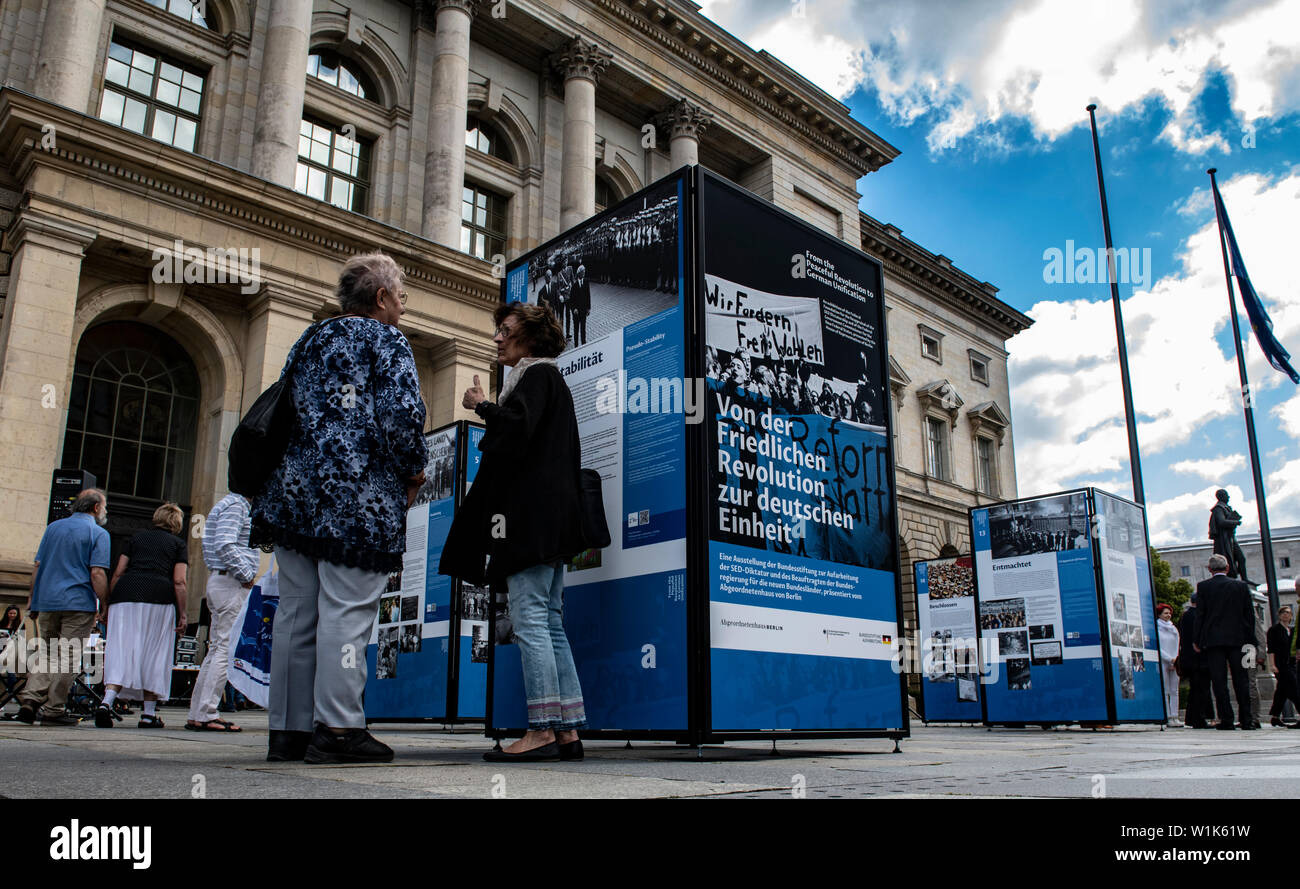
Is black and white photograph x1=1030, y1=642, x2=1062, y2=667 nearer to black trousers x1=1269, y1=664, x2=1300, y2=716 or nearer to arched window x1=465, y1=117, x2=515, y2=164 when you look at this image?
black trousers x1=1269, y1=664, x2=1300, y2=716

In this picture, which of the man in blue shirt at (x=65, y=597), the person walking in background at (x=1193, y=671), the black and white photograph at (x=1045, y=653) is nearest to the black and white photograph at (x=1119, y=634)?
the black and white photograph at (x=1045, y=653)

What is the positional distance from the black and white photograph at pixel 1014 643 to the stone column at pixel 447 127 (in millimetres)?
12755

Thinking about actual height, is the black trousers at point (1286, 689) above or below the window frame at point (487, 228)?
below

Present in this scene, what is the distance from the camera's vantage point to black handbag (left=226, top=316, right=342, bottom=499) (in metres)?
3.82

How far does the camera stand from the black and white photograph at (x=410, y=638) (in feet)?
28.8

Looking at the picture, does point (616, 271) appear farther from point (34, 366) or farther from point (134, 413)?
point (134, 413)

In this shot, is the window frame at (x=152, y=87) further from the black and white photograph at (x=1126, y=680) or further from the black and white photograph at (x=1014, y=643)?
the black and white photograph at (x=1126, y=680)

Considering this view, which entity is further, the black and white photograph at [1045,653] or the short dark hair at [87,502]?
the black and white photograph at [1045,653]

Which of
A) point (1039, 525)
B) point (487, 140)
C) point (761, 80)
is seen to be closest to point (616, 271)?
point (1039, 525)

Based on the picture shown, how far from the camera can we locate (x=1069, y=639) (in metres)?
10.7

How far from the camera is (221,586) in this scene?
738 centimetres

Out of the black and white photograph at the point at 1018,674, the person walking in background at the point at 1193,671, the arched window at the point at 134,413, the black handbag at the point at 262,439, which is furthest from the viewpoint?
the arched window at the point at 134,413

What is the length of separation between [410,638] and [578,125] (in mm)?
16956

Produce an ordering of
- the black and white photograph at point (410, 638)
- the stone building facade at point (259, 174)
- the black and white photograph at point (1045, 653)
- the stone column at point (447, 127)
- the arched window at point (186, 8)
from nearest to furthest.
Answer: the black and white photograph at point (410, 638)
the black and white photograph at point (1045, 653)
the stone building facade at point (259, 174)
the arched window at point (186, 8)
the stone column at point (447, 127)
